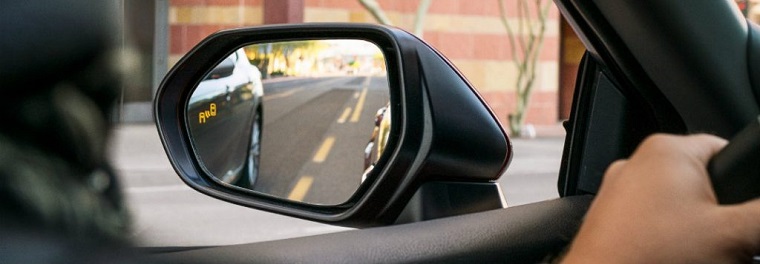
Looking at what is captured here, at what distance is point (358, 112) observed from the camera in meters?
3.00

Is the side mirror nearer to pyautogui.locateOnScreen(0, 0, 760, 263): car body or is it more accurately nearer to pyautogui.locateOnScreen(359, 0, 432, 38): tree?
pyautogui.locateOnScreen(0, 0, 760, 263): car body

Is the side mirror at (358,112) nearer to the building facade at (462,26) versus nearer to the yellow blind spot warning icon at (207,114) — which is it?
the yellow blind spot warning icon at (207,114)

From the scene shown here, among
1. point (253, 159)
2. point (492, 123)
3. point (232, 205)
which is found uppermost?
point (492, 123)

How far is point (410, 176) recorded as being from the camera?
1952mm

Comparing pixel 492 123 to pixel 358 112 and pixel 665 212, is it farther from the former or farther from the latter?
pixel 665 212

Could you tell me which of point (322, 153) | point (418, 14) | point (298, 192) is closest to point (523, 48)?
point (418, 14)

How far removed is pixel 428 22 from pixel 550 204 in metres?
18.8

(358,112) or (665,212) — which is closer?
(665,212)

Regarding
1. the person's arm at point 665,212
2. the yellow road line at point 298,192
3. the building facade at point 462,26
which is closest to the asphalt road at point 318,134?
the yellow road line at point 298,192

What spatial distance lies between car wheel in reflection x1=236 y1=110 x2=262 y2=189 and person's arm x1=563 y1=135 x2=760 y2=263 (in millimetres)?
1667

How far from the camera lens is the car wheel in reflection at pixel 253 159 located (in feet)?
8.26

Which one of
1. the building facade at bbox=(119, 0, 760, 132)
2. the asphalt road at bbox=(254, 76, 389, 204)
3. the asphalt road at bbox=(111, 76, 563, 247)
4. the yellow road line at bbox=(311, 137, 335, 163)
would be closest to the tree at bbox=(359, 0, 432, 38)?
the building facade at bbox=(119, 0, 760, 132)

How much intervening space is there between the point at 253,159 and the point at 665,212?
2.48m

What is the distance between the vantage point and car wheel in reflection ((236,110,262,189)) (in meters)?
2.52
